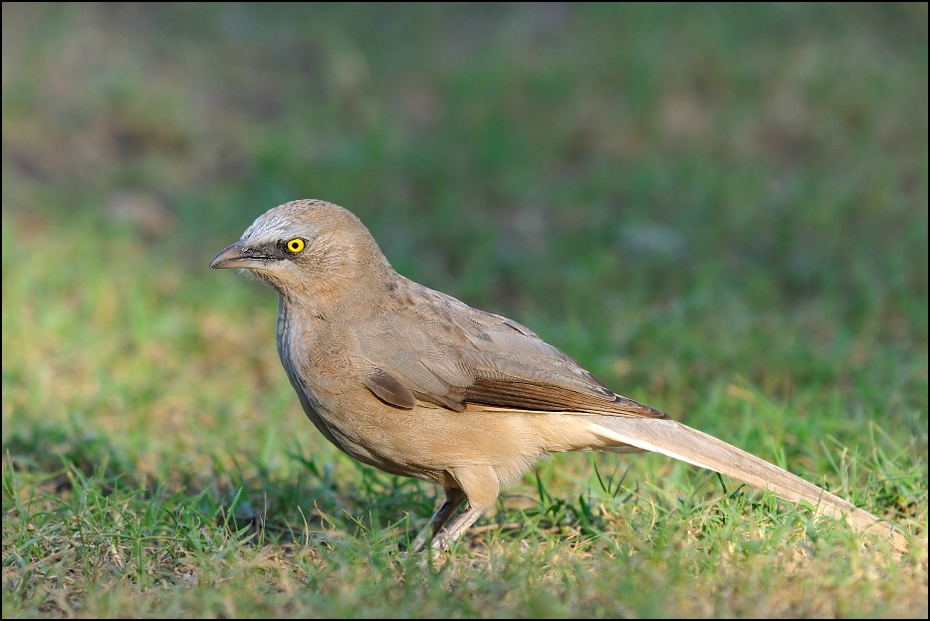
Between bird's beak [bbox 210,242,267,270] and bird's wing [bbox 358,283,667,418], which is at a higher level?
bird's beak [bbox 210,242,267,270]

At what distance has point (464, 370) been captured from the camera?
190 inches

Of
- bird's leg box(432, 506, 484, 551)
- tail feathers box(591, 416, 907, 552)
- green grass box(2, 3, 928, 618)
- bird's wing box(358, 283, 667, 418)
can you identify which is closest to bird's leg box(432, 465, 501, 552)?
bird's leg box(432, 506, 484, 551)

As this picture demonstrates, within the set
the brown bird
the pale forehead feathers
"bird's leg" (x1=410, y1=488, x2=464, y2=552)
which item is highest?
the pale forehead feathers

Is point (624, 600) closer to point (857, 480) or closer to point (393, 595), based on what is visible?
point (393, 595)

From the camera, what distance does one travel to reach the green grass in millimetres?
4148

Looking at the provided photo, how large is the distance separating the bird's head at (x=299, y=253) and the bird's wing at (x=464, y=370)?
298 millimetres

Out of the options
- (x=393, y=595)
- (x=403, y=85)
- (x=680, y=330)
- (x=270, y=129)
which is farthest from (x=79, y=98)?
(x=393, y=595)

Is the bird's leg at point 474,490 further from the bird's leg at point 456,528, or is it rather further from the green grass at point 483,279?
the green grass at point 483,279

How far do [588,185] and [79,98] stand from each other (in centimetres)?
516

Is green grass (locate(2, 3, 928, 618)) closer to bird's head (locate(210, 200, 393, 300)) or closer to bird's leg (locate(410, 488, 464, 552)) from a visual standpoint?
bird's leg (locate(410, 488, 464, 552))

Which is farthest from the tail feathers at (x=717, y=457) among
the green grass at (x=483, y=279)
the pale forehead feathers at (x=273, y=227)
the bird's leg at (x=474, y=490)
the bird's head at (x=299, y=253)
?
the pale forehead feathers at (x=273, y=227)

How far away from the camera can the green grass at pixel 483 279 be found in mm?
4148

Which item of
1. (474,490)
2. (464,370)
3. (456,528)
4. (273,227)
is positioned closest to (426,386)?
(464,370)

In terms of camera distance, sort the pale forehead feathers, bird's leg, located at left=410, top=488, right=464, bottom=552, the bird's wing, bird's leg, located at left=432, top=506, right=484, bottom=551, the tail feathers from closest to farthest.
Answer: the tail feathers → bird's leg, located at left=432, top=506, right=484, bottom=551 → the bird's wing → the pale forehead feathers → bird's leg, located at left=410, top=488, right=464, bottom=552
